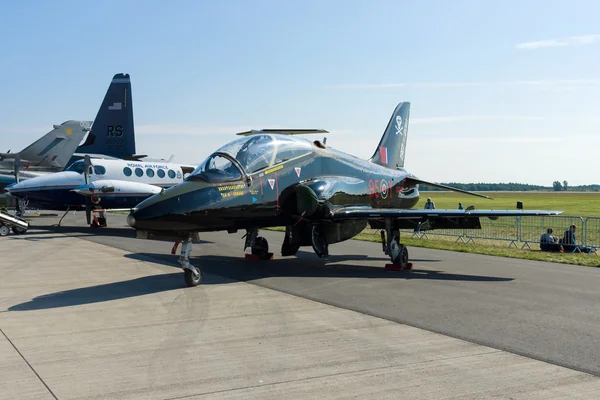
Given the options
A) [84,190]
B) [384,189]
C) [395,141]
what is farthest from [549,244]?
[84,190]

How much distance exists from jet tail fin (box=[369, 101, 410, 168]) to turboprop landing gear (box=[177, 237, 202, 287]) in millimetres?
9086

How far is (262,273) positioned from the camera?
512 inches

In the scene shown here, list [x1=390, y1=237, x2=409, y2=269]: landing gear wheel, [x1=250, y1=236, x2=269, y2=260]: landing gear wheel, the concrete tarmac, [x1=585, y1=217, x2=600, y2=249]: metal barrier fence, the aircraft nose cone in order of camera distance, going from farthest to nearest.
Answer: the aircraft nose cone
[x1=585, y1=217, x2=600, y2=249]: metal barrier fence
[x1=250, y1=236, x2=269, y2=260]: landing gear wheel
[x1=390, y1=237, x2=409, y2=269]: landing gear wheel
the concrete tarmac

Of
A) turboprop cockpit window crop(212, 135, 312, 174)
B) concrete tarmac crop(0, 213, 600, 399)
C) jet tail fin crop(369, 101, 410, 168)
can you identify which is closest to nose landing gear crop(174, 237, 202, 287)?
concrete tarmac crop(0, 213, 600, 399)

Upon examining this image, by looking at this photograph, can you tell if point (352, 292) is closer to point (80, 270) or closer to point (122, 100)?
point (80, 270)

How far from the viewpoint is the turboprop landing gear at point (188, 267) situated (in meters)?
10.8

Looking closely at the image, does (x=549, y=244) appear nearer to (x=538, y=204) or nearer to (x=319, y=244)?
(x=319, y=244)

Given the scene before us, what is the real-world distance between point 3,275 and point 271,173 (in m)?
6.15

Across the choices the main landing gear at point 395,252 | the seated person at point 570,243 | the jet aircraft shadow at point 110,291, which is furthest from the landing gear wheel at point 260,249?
the seated person at point 570,243

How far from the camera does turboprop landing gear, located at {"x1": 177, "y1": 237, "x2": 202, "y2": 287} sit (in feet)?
35.4

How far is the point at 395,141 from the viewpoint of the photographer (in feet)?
64.6

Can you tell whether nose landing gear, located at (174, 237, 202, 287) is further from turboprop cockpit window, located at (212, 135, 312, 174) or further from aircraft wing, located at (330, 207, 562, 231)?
aircraft wing, located at (330, 207, 562, 231)

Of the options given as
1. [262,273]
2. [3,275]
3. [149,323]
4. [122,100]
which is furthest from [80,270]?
[122,100]

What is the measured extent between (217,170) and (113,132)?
1067 inches
